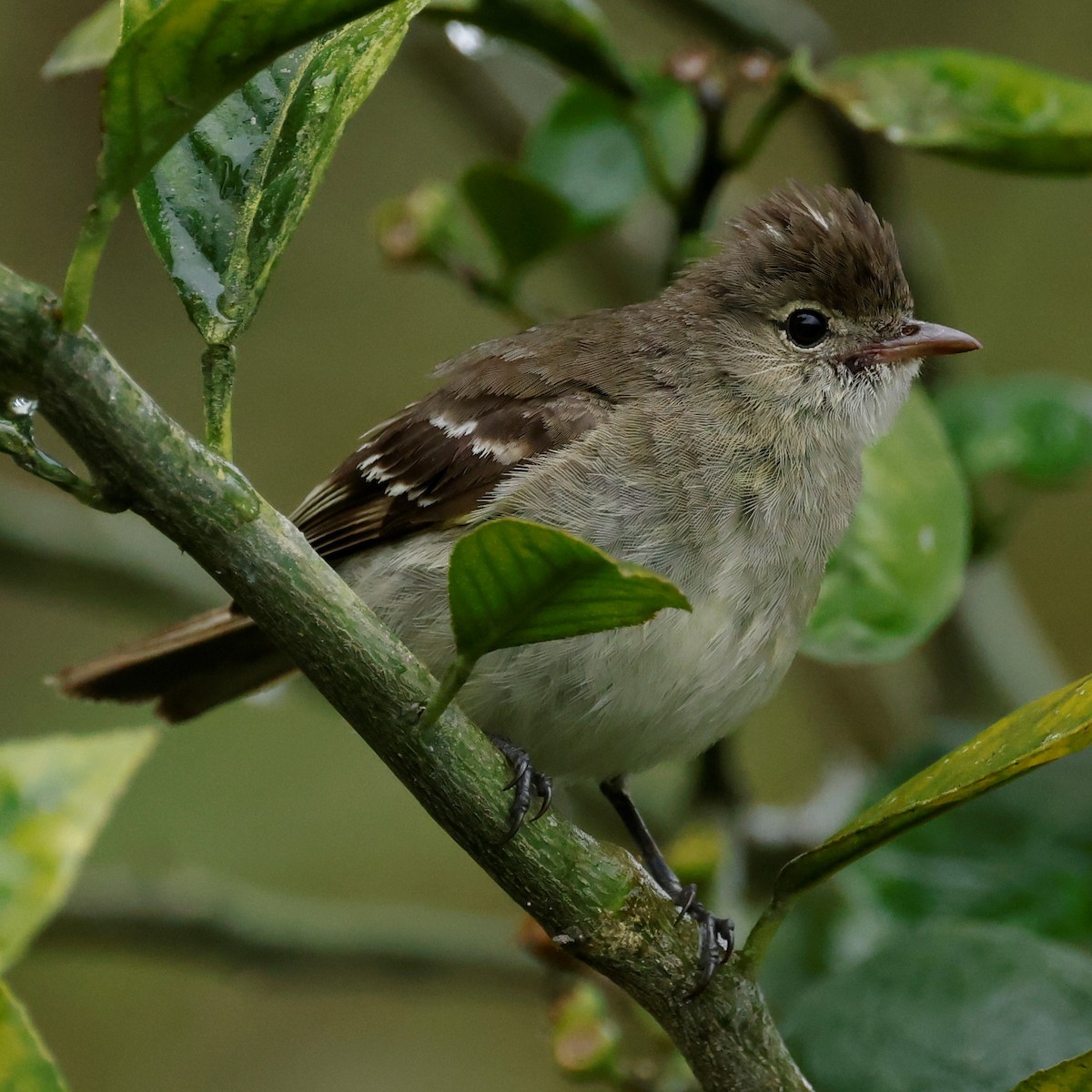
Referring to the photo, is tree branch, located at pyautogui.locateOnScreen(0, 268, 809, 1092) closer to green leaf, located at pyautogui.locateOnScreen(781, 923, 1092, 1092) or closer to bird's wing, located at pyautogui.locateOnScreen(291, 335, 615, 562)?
green leaf, located at pyautogui.locateOnScreen(781, 923, 1092, 1092)

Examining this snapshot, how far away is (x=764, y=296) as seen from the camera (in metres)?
3.16

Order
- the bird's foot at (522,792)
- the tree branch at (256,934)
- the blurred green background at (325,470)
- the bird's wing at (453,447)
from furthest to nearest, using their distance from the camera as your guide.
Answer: the blurred green background at (325,470) → the tree branch at (256,934) → the bird's wing at (453,447) → the bird's foot at (522,792)

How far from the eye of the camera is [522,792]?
172 cm

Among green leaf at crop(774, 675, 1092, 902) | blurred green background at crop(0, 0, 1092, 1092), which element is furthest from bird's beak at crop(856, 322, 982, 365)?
blurred green background at crop(0, 0, 1092, 1092)

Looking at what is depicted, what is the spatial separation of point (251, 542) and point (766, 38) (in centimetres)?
245

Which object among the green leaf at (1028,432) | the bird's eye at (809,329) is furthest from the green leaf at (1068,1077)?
the bird's eye at (809,329)

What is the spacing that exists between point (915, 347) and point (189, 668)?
172cm

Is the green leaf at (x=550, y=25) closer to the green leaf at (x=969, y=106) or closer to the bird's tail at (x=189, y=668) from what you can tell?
the green leaf at (x=969, y=106)

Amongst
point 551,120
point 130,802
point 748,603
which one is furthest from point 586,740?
point 130,802

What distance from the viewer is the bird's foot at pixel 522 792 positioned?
1.67 m

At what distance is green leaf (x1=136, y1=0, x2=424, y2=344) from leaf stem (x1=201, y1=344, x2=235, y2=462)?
17 millimetres

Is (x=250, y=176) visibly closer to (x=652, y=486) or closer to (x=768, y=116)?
(x=652, y=486)

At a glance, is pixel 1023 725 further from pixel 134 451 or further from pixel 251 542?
pixel 134 451

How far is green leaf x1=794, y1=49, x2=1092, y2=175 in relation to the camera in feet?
7.79
